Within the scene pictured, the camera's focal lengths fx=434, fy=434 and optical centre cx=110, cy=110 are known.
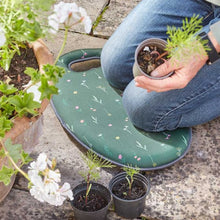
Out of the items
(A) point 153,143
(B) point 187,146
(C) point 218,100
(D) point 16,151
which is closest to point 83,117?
(A) point 153,143

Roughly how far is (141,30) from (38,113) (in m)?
0.83

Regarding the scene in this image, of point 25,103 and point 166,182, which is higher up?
point 25,103

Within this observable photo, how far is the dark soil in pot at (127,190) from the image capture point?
157 cm

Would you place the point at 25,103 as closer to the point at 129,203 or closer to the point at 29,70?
the point at 29,70

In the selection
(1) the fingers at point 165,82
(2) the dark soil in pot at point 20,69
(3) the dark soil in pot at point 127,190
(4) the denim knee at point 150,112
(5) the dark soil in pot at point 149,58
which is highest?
(5) the dark soil in pot at point 149,58

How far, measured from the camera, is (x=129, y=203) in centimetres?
152

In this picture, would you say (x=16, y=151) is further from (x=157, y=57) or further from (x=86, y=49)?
(x=86, y=49)

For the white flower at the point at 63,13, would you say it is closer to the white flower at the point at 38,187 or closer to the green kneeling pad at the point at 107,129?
the white flower at the point at 38,187

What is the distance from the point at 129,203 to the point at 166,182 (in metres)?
0.27

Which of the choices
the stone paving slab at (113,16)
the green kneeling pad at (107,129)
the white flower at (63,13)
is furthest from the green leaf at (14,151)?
the stone paving slab at (113,16)

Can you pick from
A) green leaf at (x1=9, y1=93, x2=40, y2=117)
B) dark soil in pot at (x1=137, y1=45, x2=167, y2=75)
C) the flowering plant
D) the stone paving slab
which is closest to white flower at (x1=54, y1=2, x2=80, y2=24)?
the flowering plant

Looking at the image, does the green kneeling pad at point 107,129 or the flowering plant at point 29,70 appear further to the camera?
the green kneeling pad at point 107,129

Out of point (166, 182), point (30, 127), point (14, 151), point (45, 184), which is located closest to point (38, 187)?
point (45, 184)

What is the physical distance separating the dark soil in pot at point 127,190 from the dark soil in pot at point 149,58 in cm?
42
